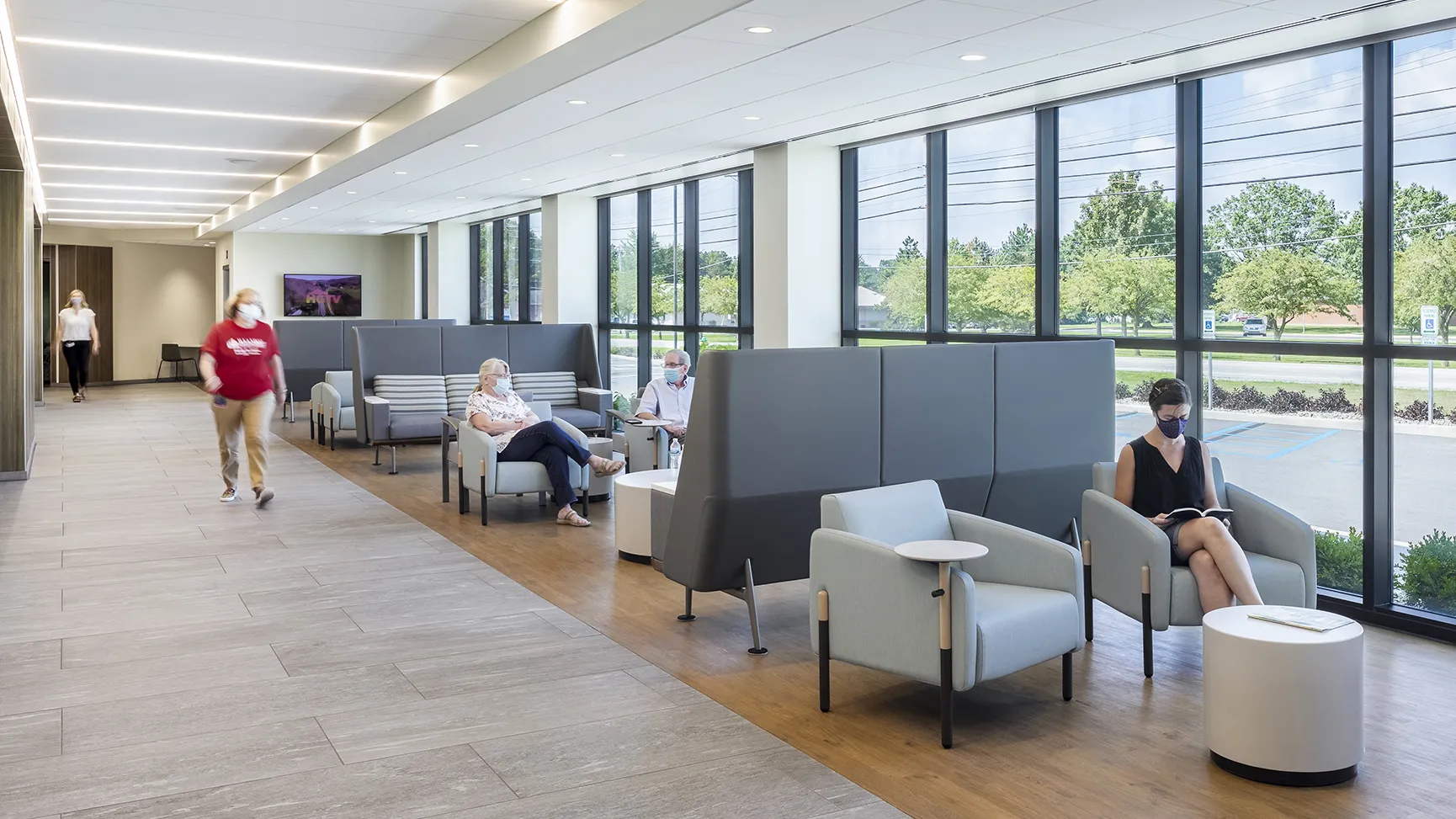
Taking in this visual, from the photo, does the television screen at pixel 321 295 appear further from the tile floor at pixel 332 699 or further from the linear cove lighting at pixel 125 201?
the tile floor at pixel 332 699

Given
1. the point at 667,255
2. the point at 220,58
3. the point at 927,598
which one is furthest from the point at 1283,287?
the point at 667,255

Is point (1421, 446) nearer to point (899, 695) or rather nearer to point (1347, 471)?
point (1347, 471)

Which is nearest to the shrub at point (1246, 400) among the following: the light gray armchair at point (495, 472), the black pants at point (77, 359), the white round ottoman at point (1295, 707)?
the white round ottoman at point (1295, 707)

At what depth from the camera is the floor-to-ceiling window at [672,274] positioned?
1205cm

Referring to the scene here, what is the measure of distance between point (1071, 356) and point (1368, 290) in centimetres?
148

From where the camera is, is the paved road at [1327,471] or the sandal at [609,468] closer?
the paved road at [1327,471]

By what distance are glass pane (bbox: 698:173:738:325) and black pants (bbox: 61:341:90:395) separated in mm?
11214

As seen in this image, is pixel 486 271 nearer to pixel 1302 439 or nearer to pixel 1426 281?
pixel 1302 439

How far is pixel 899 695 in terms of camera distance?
15.2 ft

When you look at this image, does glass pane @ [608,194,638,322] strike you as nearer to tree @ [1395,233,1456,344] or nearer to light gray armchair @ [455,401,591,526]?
light gray armchair @ [455,401,591,526]

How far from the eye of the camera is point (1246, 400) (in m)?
6.84

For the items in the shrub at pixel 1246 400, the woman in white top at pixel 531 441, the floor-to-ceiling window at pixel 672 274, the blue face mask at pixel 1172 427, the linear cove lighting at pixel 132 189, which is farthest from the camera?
the linear cove lighting at pixel 132 189

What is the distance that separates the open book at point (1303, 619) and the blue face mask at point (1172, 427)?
1294 mm

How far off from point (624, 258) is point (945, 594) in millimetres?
11117
